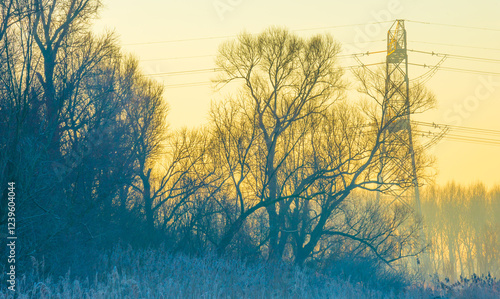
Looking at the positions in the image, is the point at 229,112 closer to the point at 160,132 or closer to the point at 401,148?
the point at 160,132

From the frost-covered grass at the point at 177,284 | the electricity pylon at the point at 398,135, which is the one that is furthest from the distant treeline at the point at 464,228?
the frost-covered grass at the point at 177,284

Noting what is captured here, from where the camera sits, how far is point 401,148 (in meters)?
22.6

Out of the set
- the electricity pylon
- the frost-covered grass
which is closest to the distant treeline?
the electricity pylon

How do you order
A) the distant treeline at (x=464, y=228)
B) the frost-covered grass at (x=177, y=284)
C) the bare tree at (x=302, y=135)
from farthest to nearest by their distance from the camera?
the distant treeline at (x=464, y=228), the bare tree at (x=302, y=135), the frost-covered grass at (x=177, y=284)

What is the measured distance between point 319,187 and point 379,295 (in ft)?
25.9

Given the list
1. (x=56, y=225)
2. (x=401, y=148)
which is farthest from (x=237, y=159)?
(x=56, y=225)

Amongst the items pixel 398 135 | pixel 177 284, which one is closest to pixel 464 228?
pixel 398 135

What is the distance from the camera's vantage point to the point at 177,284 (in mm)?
10414

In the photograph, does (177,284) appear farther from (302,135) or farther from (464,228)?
(464,228)

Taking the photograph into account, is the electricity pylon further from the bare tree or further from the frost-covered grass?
the frost-covered grass

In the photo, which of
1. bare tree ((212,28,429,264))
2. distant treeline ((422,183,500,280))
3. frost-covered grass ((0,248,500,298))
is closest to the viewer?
frost-covered grass ((0,248,500,298))

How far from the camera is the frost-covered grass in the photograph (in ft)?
31.2

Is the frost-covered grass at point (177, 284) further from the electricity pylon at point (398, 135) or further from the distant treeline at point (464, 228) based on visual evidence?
the distant treeline at point (464, 228)

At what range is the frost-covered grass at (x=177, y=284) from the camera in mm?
9523
